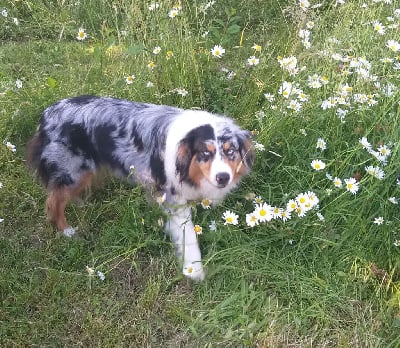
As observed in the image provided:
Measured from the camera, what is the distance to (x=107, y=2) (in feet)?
14.7

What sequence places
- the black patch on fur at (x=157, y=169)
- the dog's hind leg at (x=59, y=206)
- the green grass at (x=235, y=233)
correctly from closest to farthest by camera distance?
the green grass at (x=235, y=233)
the black patch on fur at (x=157, y=169)
the dog's hind leg at (x=59, y=206)

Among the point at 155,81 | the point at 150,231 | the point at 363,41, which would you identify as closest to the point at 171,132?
the point at 150,231

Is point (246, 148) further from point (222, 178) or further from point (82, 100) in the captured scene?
point (82, 100)

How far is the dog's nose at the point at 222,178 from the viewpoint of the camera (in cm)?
258

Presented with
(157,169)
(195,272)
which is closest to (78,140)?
(157,169)

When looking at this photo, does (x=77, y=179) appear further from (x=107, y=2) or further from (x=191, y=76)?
(x=107, y=2)

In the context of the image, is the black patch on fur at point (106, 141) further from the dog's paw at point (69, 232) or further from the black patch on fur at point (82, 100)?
the dog's paw at point (69, 232)

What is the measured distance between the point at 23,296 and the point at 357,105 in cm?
229

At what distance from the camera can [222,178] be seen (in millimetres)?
2582

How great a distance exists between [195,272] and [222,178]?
Answer: 0.54 metres

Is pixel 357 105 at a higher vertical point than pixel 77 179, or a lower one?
higher

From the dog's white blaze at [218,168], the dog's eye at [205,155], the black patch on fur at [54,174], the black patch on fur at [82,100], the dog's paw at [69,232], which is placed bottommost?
the dog's paw at [69,232]

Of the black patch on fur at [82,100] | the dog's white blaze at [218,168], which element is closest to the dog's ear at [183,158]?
the dog's white blaze at [218,168]

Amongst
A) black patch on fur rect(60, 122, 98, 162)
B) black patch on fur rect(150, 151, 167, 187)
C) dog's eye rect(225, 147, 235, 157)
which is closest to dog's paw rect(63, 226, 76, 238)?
black patch on fur rect(60, 122, 98, 162)
